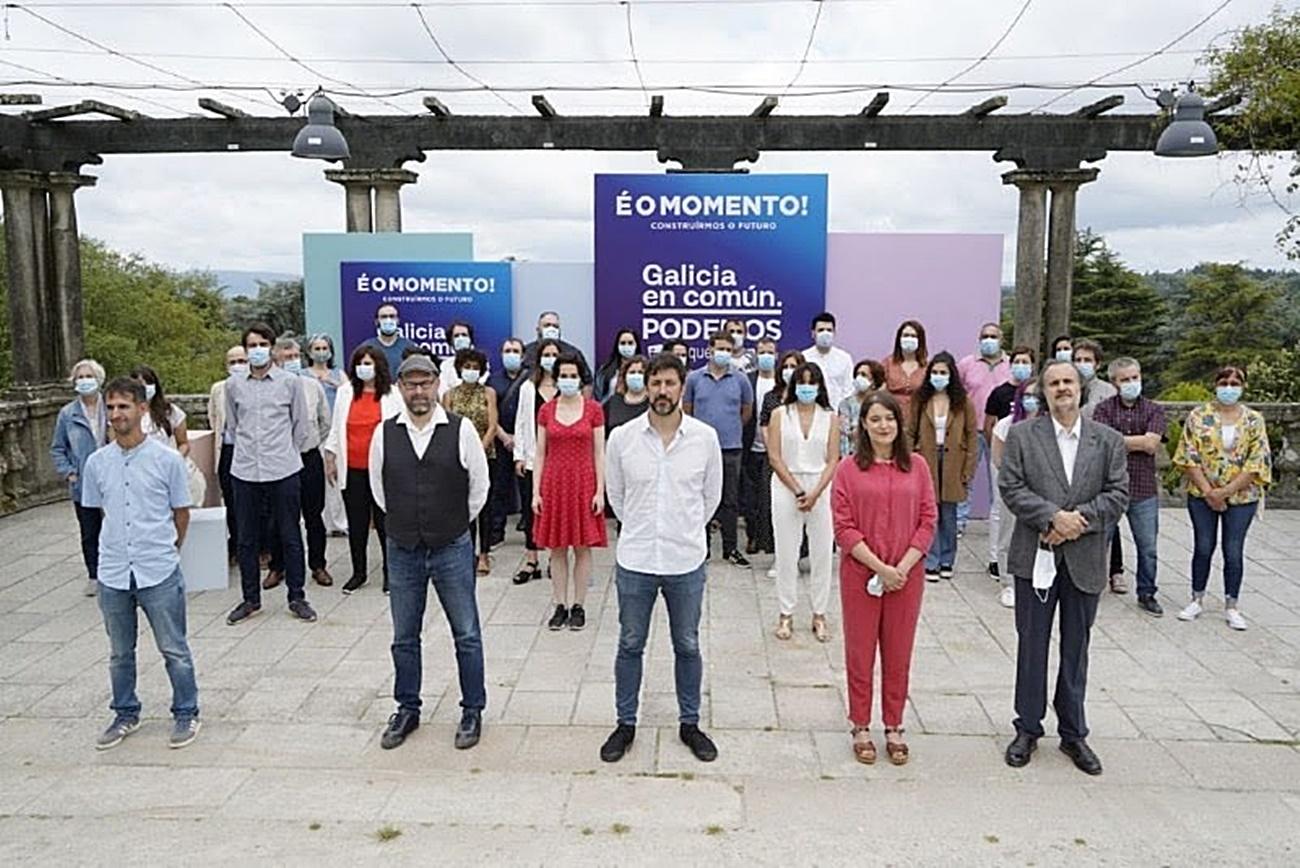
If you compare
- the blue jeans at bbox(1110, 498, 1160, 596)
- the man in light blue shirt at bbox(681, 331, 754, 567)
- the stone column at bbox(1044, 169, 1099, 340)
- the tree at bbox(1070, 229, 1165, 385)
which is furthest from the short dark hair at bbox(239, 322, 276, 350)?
the tree at bbox(1070, 229, 1165, 385)

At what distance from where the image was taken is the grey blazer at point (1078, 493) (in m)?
4.35

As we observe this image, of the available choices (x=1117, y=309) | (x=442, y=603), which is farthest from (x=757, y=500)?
(x=1117, y=309)

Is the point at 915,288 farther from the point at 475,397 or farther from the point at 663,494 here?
the point at 663,494

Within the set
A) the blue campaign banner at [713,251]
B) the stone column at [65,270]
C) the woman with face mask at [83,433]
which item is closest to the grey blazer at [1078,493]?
the blue campaign banner at [713,251]

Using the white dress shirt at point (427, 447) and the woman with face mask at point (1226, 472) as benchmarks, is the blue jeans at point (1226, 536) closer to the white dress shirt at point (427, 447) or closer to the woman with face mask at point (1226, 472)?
the woman with face mask at point (1226, 472)

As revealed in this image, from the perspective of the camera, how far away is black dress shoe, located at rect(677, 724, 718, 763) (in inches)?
177

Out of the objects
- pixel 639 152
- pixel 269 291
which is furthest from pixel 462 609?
pixel 269 291

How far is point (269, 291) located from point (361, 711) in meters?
46.3

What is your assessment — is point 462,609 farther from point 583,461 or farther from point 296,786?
point 583,461

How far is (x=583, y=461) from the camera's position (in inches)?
251

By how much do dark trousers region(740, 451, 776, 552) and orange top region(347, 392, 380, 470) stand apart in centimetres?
285

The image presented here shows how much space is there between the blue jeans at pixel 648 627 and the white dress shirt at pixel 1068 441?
1.61m

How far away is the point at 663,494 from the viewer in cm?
447

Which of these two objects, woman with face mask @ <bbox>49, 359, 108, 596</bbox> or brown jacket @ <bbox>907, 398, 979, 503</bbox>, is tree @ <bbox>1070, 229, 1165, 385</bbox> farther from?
woman with face mask @ <bbox>49, 359, 108, 596</bbox>
